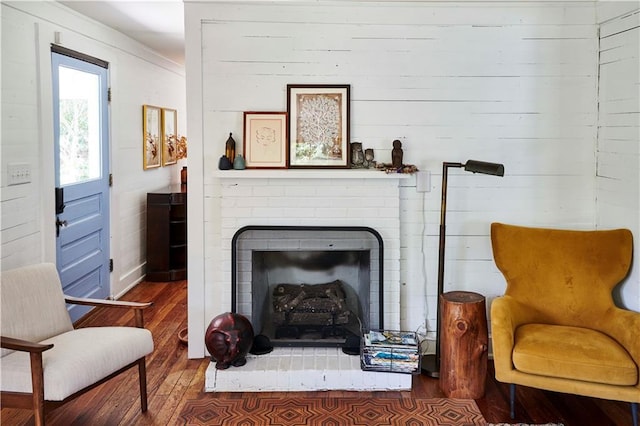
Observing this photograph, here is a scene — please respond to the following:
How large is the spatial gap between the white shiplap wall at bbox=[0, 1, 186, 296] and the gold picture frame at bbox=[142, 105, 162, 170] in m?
0.29

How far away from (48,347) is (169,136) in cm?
467

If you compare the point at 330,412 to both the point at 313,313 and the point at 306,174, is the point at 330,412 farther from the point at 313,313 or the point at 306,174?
the point at 306,174

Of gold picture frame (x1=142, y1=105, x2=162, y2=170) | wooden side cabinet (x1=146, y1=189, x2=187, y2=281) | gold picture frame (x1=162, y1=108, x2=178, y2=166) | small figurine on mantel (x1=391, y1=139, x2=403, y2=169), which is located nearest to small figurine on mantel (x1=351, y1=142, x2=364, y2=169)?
small figurine on mantel (x1=391, y1=139, x2=403, y2=169)

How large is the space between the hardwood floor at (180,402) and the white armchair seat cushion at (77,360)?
1.15ft

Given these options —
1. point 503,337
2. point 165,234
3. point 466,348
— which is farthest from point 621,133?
point 165,234

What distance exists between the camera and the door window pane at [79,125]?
426 centimetres

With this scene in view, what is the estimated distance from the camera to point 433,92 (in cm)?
373

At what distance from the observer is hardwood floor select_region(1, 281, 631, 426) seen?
9.87 ft

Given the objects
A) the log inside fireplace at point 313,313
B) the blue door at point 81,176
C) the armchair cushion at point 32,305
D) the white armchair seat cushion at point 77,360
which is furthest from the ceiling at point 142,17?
the white armchair seat cushion at point 77,360

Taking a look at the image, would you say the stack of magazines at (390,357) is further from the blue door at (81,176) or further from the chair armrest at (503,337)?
the blue door at (81,176)

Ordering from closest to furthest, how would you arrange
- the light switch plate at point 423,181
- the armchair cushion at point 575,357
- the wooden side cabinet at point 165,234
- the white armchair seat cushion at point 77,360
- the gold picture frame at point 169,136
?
the white armchair seat cushion at point 77,360
the armchair cushion at point 575,357
the light switch plate at point 423,181
the wooden side cabinet at point 165,234
the gold picture frame at point 169,136

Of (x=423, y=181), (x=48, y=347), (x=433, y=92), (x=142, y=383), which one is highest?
(x=433, y=92)

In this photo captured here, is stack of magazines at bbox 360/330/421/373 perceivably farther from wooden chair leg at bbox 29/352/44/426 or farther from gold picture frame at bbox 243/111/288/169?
wooden chair leg at bbox 29/352/44/426

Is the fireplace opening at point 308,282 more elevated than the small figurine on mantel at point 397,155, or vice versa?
the small figurine on mantel at point 397,155
